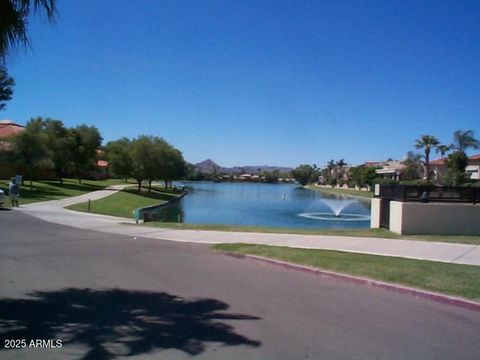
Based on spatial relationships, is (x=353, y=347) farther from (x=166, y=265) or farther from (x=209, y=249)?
(x=209, y=249)

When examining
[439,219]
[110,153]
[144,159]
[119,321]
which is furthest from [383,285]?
[110,153]

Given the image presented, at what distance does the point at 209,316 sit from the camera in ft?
21.4

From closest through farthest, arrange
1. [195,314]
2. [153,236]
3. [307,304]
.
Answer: [195,314], [307,304], [153,236]

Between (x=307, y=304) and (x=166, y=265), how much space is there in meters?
4.27

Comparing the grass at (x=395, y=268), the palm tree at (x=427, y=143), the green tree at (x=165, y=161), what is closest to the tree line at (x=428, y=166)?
the palm tree at (x=427, y=143)

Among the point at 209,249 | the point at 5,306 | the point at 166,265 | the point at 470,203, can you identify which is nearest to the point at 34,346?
the point at 5,306

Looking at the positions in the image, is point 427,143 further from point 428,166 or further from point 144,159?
point 144,159

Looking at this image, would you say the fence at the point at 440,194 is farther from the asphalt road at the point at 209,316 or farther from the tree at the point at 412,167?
the tree at the point at 412,167

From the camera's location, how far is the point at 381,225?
784 inches

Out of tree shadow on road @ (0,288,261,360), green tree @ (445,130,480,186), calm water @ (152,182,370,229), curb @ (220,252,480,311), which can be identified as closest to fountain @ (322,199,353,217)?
calm water @ (152,182,370,229)

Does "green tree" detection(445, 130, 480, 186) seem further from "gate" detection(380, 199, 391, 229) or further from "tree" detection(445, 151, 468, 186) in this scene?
"gate" detection(380, 199, 391, 229)

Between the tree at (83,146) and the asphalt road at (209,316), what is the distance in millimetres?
58540

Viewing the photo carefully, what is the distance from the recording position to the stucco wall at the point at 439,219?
1686 cm

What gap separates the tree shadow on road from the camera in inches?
211
